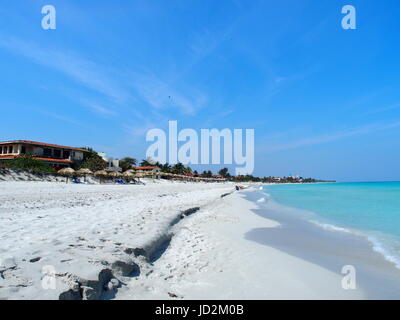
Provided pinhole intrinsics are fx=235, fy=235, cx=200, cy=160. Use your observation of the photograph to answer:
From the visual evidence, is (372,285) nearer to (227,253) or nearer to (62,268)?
(227,253)

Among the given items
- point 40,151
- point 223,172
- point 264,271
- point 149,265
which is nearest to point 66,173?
point 40,151

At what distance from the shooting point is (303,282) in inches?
146

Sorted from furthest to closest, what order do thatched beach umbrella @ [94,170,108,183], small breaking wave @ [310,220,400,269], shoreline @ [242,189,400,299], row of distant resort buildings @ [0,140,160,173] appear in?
thatched beach umbrella @ [94,170,108,183] → row of distant resort buildings @ [0,140,160,173] → small breaking wave @ [310,220,400,269] → shoreline @ [242,189,400,299]

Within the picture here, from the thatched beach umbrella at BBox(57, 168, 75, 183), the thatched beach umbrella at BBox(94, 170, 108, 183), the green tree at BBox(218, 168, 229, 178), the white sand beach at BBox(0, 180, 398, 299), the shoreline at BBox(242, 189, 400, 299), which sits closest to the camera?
the white sand beach at BBox(0, 180, 398, 299)

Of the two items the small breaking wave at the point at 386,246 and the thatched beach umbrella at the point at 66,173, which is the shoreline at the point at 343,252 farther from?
the thatched beach umbrella at the point at 66,173

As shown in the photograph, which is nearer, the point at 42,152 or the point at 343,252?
the point at 343,252

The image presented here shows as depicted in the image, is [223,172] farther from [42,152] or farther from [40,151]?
[40,151]

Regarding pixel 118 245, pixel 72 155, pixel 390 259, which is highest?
pixel 72 155

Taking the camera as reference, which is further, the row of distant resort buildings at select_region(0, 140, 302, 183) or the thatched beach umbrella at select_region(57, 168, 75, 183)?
the row of distant resort buildings at select_region(0, 140, 302, 183)

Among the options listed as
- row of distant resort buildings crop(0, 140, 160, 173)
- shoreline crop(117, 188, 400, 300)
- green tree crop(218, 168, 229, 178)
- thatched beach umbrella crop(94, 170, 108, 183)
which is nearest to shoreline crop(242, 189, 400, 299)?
shoreline crop(117, 188, 400, 300)

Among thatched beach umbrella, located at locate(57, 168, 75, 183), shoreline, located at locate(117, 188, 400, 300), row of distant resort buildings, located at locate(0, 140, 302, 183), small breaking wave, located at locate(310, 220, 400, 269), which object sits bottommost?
small breaking wave, located at locate(310, 220, 400, 269)

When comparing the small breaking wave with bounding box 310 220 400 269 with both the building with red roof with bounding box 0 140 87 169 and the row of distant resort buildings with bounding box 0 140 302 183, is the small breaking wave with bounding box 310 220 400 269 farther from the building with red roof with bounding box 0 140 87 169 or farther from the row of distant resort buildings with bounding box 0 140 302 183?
the building with red roof with bounding box 0 140 87 169
